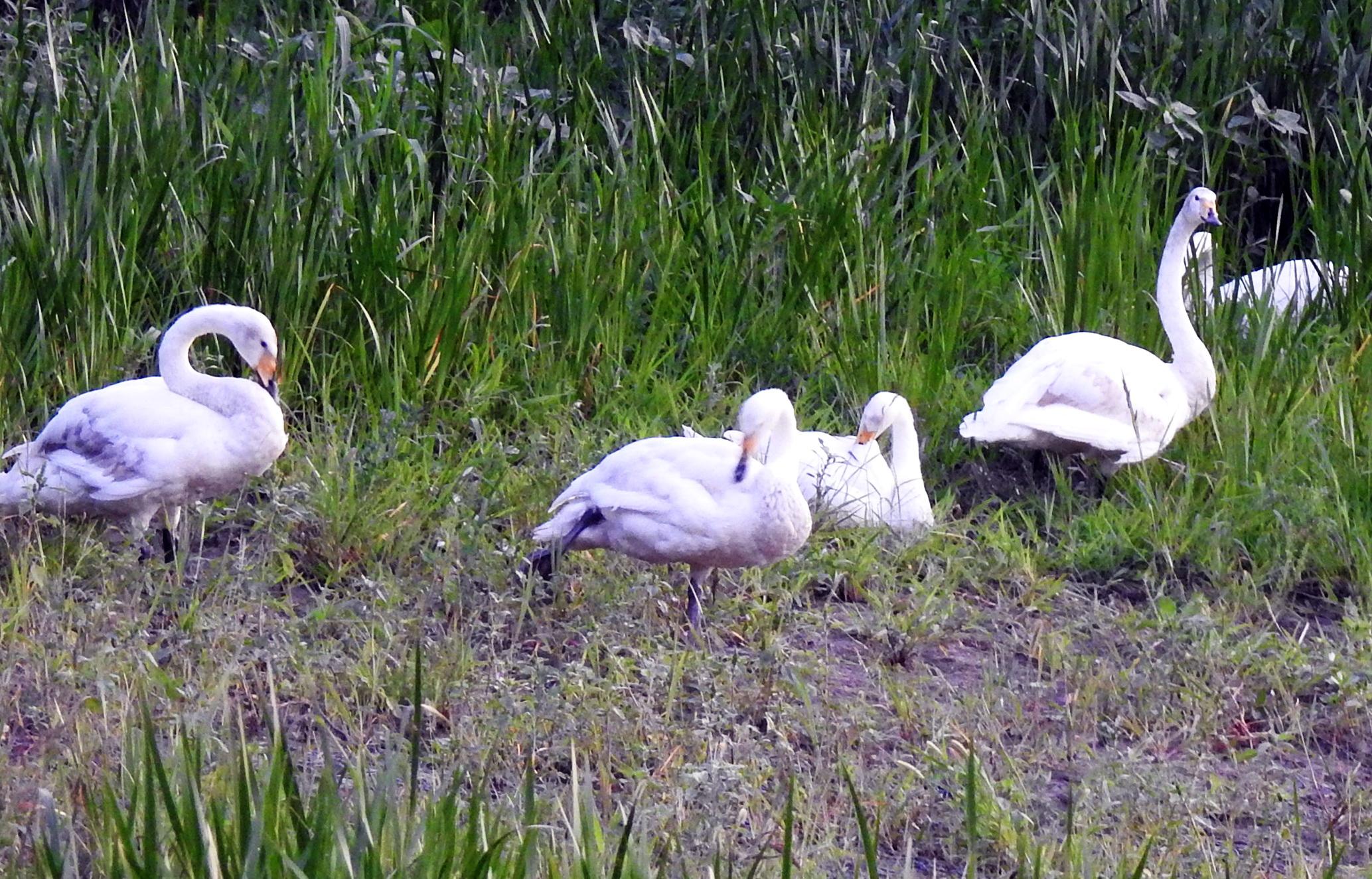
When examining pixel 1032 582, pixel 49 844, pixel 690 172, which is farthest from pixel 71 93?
pixel 49 844

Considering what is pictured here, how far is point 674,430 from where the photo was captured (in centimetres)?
507

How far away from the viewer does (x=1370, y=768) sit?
3.47 meters

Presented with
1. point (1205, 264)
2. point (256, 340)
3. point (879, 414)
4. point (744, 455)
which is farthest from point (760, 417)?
point (1205, 264)

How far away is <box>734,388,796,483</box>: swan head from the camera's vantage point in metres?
4.04

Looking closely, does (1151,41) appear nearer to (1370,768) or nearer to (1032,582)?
(1032,582)

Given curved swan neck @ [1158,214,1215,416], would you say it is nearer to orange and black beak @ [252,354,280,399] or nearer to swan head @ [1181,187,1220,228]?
swan head @ [1181,187,1220,228]

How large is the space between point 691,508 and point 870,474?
0.92m

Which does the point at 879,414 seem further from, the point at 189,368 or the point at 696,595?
the point at 189,368

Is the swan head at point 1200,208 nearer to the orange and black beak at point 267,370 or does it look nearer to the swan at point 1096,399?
the swan at point 1096,399

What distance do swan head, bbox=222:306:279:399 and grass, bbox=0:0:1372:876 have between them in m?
0.29

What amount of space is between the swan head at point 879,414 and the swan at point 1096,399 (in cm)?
22

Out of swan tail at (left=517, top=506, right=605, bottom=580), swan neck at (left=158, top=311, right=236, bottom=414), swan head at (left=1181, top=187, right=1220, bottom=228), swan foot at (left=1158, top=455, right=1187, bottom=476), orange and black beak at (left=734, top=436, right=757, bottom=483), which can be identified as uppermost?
swan head at (left=1181, top=187, right=1220, bottom=228)

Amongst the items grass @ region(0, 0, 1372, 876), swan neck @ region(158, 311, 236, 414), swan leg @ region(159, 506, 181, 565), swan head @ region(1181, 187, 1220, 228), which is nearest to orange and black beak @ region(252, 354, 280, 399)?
swan neck @ region(158, 311, 236, 414)

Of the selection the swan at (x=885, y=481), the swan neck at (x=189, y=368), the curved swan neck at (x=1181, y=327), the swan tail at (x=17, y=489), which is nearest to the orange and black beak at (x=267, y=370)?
the swan neck at (x=189, y=368)
